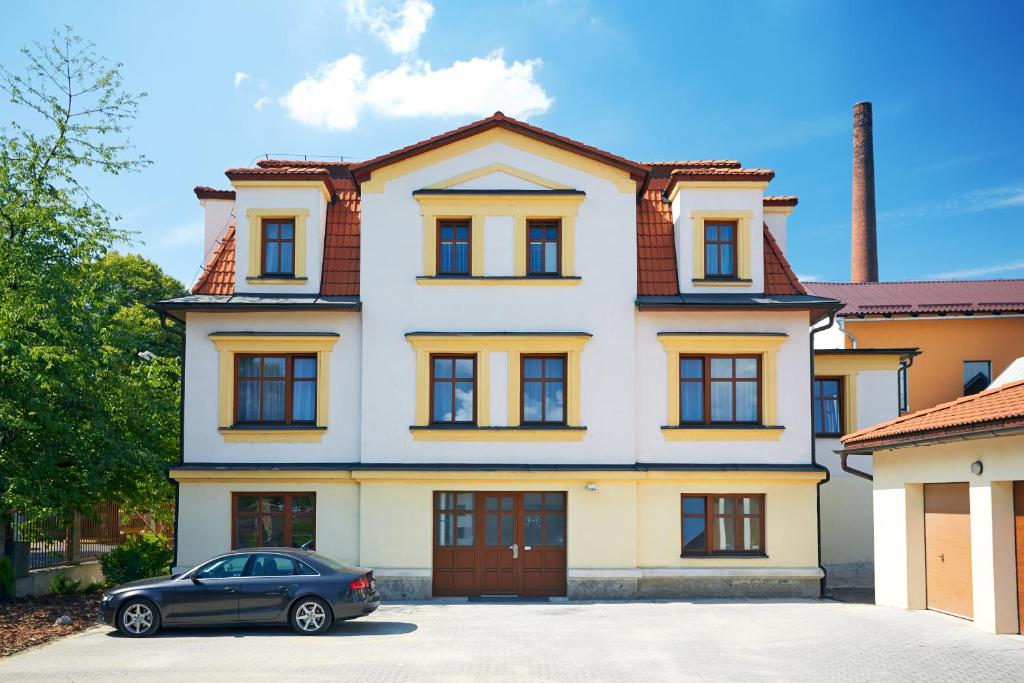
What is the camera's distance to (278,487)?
19328mm

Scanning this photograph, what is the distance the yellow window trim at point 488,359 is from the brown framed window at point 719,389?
243 centimetres

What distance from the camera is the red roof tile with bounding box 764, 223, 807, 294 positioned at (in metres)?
20.3

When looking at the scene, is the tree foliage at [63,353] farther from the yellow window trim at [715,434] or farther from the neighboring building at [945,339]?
the neighboring building at [945,339]

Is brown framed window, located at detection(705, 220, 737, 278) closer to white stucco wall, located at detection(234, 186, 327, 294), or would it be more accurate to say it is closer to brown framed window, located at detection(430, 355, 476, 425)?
brown framed window, located at detection(430, 355, 476, 425)

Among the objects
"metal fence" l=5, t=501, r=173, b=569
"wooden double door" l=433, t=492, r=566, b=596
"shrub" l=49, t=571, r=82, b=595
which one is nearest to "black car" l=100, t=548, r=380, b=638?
"metal fence" l=5, t=501, r=173, b=569

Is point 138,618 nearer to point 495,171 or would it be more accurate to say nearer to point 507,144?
point 495,171

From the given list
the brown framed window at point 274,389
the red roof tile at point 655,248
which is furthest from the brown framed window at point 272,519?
the red roof tile at point 655,248

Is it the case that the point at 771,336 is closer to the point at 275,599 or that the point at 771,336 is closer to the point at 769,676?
the point at 769,676

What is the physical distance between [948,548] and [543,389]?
844 cm

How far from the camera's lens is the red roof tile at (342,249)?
20.0 m

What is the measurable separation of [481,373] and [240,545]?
21.1 feet

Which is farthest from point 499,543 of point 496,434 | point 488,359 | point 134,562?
point 134,562

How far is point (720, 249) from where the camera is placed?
798 inches

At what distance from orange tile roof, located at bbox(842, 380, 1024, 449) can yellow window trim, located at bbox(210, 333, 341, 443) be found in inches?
438
